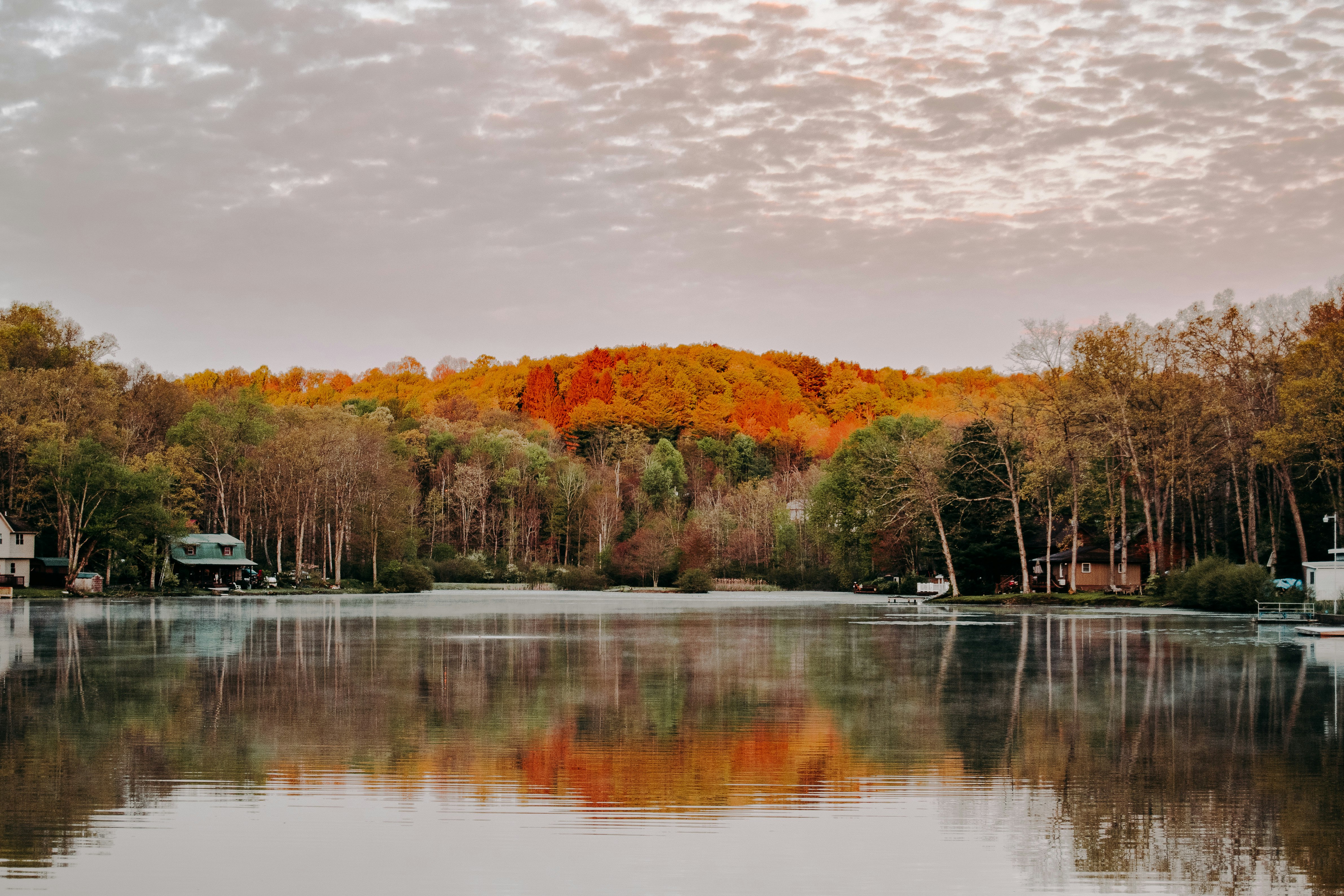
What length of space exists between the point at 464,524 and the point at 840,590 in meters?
32.5

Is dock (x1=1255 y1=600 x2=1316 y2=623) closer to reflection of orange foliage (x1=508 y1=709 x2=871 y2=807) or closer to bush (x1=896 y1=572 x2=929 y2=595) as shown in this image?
bush (x1=896 y1=572 x2=929 y2=595)

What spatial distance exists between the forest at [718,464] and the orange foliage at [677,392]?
1.22 ft

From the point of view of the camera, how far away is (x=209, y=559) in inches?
2694

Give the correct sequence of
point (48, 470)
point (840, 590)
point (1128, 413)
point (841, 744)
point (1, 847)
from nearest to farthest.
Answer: point (1, 847) → point (841, 744) → point (1128, 413) → point (48, 470) → point (840, 590)

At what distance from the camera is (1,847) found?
776 cm

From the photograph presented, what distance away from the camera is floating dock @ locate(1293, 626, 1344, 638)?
3050cm

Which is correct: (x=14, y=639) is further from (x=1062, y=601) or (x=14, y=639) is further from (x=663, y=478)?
(x=663, y=478)

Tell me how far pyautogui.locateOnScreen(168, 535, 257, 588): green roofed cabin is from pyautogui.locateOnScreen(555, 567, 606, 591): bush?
22987 millimetres

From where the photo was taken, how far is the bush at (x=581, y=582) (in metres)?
83.2

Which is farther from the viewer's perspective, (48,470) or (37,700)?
(48,470)

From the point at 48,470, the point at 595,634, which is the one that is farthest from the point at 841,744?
the point at 48,470

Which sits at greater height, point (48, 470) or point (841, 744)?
point (48, 470)

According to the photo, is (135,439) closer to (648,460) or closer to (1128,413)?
(648,460)

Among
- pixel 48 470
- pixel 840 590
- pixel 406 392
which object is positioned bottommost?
pixel 840 590
